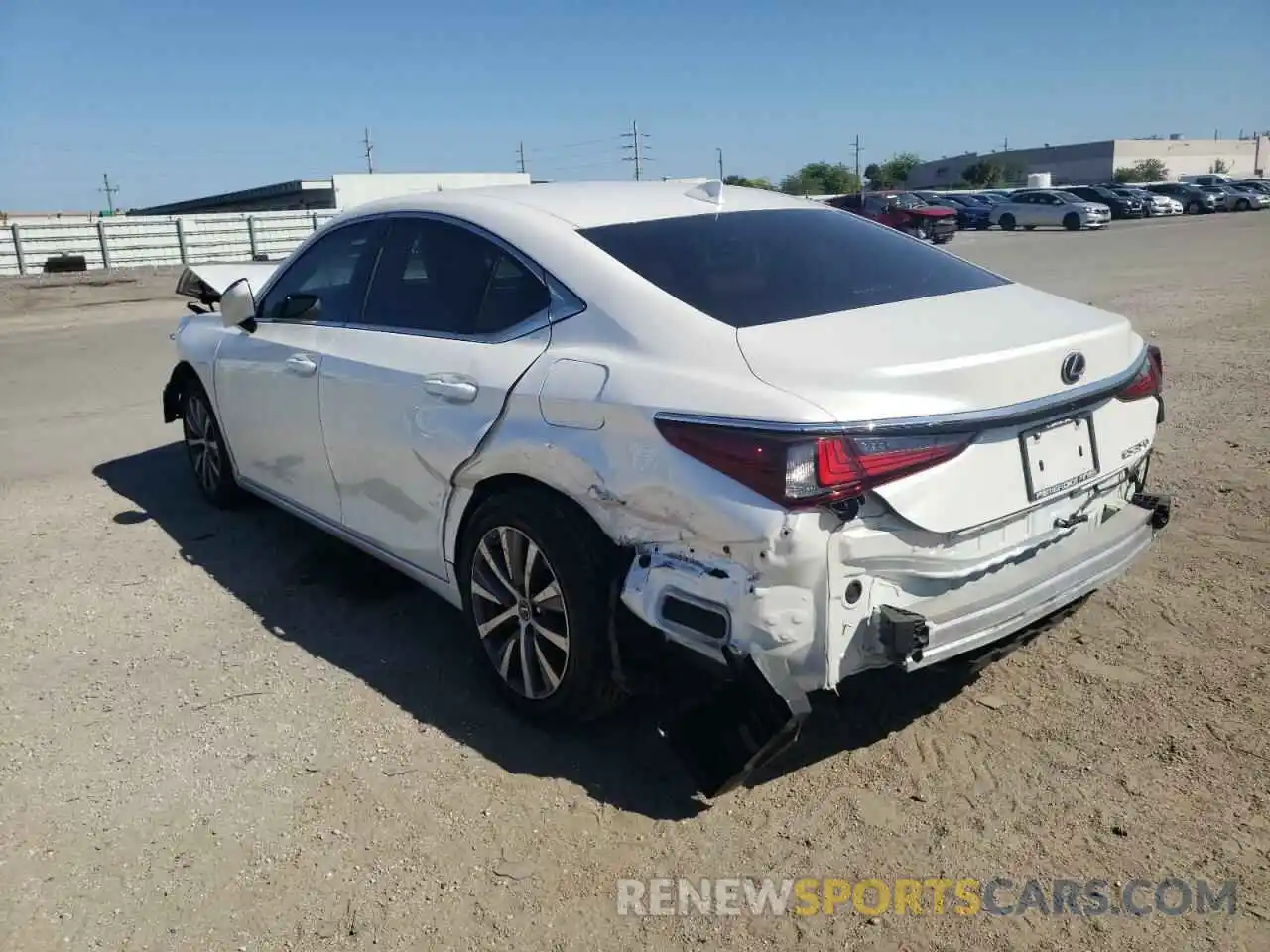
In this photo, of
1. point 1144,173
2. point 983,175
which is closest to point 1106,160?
point 1144,173

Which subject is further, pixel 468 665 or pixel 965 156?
pixel 965 156

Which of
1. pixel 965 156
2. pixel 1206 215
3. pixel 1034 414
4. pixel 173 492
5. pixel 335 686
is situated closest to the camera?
pixel 1034 414

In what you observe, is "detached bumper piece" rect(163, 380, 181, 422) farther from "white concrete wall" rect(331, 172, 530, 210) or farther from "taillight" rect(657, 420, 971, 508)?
"white concrete wall" rect(331, 172, 530, 210)

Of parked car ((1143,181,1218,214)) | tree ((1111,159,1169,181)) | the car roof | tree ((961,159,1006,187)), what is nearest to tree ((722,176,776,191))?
the car roof

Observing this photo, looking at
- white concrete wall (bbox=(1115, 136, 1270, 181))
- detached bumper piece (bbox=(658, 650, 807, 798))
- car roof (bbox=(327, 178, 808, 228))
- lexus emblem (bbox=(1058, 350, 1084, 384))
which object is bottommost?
detached bumper piece (bbox=(658, 650, 807, 798))

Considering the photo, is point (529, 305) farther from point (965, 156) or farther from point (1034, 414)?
point (965, 156)

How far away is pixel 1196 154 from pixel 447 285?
128 metres

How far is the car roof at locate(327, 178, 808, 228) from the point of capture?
3746mm

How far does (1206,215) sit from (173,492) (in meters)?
51.2

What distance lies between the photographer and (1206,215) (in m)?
47.2

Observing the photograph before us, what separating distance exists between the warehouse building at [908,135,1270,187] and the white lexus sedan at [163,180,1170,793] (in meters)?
103

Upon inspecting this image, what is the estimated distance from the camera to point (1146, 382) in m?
3.48

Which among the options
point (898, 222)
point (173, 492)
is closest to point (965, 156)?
point (898, 222)

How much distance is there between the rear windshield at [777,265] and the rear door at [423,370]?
410 millimetres
